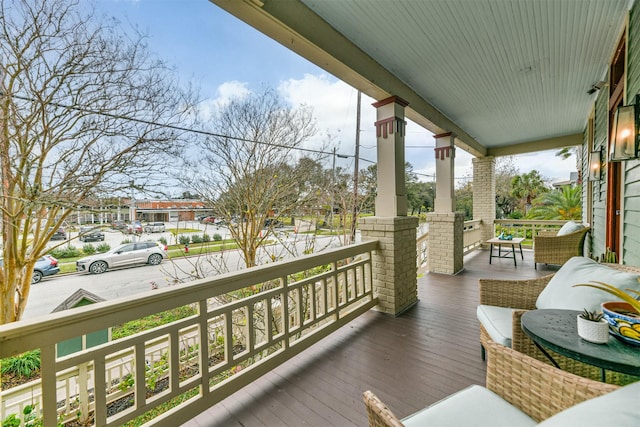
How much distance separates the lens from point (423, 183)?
10.5 metres

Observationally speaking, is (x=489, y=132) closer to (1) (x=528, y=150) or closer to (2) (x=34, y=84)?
(1) (x=528, y=150)

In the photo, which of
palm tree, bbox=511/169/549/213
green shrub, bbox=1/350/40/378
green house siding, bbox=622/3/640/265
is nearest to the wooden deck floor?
green house siding, bbox=622/3/640/265

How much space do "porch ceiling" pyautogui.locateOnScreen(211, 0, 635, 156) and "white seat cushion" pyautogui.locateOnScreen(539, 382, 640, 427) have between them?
2497 millimetres

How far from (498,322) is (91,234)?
3.94 metres

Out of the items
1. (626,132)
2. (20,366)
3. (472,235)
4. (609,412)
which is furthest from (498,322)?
(472,235)

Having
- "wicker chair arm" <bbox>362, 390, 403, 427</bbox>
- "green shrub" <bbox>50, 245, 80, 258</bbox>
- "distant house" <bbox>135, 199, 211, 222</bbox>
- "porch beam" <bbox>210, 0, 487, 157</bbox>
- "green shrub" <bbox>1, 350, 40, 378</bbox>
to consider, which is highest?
"porch beam" <bbox>210, 0, 487, 157</bbox>

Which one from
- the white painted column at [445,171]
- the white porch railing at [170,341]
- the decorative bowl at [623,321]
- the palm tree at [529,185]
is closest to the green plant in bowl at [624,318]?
the decorative bowl at [623,321]

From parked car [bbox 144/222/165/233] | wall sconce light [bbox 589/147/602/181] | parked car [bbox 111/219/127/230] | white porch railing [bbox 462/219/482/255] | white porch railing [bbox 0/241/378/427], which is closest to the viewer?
white porch railing [bbox 0/241/378/427]

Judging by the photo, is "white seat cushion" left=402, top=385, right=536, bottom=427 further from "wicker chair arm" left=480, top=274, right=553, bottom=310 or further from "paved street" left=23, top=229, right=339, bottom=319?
"paved street" left=23, top=229, right=339, bottom=319

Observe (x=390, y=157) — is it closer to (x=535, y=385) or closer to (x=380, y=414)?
(x=535, y=385)

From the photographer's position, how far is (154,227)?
3.87 metres

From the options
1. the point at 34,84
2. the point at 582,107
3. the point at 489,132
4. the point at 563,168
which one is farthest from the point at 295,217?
the point at 563,168

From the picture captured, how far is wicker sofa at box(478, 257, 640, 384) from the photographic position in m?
1.50

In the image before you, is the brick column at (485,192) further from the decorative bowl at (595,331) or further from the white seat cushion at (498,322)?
the decorative bowl at (595,331)
